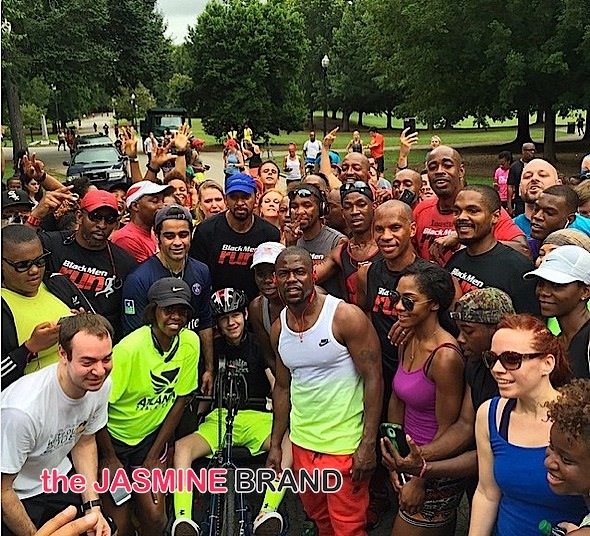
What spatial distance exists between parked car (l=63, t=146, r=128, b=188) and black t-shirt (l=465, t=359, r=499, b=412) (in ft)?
56.0

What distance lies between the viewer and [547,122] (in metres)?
29.2

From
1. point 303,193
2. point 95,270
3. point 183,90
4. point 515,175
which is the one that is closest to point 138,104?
point 183,90

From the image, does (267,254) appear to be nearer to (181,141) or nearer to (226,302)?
(226,302)

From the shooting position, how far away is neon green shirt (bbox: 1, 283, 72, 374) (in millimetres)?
4000

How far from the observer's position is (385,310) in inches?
169

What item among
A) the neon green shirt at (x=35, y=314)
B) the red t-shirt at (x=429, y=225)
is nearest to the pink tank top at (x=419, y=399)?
the red t-shirt at (x=429, y=225)

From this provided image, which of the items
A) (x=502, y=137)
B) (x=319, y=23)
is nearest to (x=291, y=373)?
(x=502, y=137)

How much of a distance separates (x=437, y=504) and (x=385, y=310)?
119cm

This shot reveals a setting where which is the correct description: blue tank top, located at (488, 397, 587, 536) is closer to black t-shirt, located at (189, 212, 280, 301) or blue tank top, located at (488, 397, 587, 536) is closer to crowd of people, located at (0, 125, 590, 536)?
crowd of people, located at (0, 125, 590, 536)

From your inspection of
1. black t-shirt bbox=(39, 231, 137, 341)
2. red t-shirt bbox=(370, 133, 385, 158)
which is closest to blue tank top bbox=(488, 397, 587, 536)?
black t-shirt bbox=(39, 231, 137, 341)

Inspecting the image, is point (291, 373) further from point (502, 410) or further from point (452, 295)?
point (502, 410)

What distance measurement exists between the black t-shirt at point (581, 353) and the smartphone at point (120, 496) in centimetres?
282

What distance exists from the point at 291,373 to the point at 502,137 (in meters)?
45.5

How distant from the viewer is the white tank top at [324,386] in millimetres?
3967
